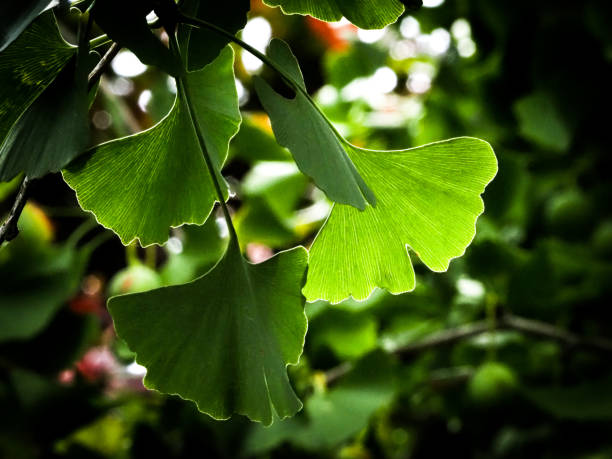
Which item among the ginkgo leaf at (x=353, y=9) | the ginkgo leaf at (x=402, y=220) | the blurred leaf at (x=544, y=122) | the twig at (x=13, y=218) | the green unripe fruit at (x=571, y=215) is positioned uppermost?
the twig at (x=13, y=218)

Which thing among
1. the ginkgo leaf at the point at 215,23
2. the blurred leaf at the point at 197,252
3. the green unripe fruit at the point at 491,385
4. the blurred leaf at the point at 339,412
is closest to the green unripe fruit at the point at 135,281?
the blurred leaf at the point at 197,252

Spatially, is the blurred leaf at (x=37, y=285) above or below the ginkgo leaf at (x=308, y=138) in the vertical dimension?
below

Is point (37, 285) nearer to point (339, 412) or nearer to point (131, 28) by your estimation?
point (339, 412)

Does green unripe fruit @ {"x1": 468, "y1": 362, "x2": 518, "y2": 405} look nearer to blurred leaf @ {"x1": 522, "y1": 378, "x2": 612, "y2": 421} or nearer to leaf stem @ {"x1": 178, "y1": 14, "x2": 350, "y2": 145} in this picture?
blurred leaf @ {"x1": 522, "y1": 378, "x2": 612, "y2": 421}

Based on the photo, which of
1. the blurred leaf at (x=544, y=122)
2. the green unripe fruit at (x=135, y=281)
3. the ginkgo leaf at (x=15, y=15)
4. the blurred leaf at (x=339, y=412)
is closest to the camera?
the ginkgo leaf at (x=15, y=15)

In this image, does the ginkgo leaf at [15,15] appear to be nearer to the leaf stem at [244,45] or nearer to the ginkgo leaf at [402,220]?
the leaf stem at [244,45]

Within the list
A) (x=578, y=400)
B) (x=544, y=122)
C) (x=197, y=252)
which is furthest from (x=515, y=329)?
(x=197, y=252)
